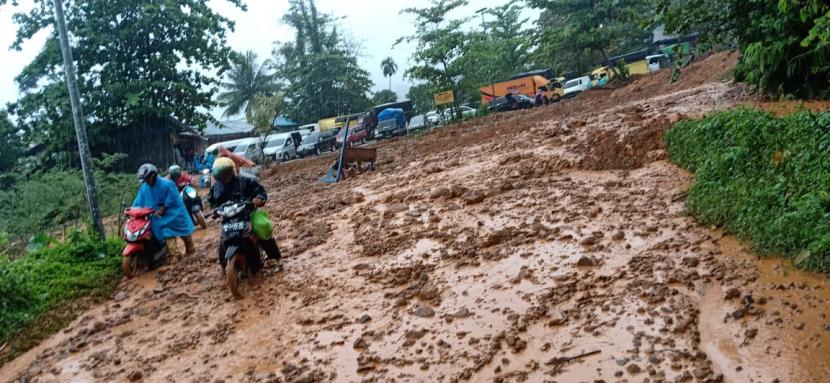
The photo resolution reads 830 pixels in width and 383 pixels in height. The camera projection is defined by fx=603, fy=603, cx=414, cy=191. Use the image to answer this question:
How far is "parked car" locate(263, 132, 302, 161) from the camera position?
28.3 meters

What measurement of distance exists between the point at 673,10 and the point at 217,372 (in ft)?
30.6

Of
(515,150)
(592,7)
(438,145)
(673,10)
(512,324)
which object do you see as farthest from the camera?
(592,7)

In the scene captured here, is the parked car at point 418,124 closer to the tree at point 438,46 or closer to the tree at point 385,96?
the tree at point 438,46

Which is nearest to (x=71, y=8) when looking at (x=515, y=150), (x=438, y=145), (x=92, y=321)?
(x=438, y=145)

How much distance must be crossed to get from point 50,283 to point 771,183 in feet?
24.2

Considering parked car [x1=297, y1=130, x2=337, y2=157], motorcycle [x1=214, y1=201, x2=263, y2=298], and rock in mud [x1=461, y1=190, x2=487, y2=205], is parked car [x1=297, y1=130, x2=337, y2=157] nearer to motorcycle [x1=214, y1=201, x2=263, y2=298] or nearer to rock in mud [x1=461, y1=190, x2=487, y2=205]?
rock in mud [x1=461, y1=190, x2=487, y2=205]

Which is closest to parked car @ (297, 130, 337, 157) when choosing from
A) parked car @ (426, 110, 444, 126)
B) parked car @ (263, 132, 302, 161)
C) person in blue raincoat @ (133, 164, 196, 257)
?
parked car @ (263, 132, 302, 161)

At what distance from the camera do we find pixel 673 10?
33.3 feet

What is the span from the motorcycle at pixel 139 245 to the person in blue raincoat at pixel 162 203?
140 mm

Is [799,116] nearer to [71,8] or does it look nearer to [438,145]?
[438,145]

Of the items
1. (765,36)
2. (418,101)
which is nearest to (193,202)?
(765,36)

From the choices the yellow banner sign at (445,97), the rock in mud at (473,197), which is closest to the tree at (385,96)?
the yellow banner sign at (445,97)

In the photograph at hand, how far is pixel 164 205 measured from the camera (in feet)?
24.0

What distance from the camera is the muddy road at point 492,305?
356cm
